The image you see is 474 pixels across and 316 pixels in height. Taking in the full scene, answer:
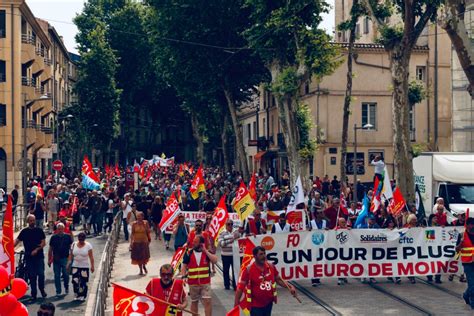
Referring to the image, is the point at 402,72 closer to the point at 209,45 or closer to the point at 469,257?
the point at 469,257

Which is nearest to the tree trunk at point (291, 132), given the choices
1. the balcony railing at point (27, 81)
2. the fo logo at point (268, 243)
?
the fo logo at point (268, 243)

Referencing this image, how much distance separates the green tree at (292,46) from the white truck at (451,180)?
21.2ft

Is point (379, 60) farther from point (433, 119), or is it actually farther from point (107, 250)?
point (107, 250)

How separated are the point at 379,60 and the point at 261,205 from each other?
20644 mm

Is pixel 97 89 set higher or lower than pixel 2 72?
higher

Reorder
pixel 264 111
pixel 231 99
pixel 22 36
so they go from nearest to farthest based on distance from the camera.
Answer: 1. pixel 231 99
2. pixel 22 36
3. pixel 264 111

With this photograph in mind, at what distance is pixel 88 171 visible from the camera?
31.9 meters

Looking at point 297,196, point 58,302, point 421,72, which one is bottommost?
point 58,302

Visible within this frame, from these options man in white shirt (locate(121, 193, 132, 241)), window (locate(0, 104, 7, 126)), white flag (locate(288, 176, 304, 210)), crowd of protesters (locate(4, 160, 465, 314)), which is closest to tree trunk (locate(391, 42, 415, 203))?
crowd of protesters (locate(4, 160, 465, 314))

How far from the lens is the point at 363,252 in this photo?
16734mm

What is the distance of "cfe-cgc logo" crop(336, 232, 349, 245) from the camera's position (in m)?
16.7

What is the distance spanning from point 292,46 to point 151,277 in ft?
53.4

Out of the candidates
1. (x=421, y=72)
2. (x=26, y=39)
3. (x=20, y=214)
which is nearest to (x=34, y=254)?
(x=20, y=214)

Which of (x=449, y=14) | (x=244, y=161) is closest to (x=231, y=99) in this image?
(x=244, y=161)
